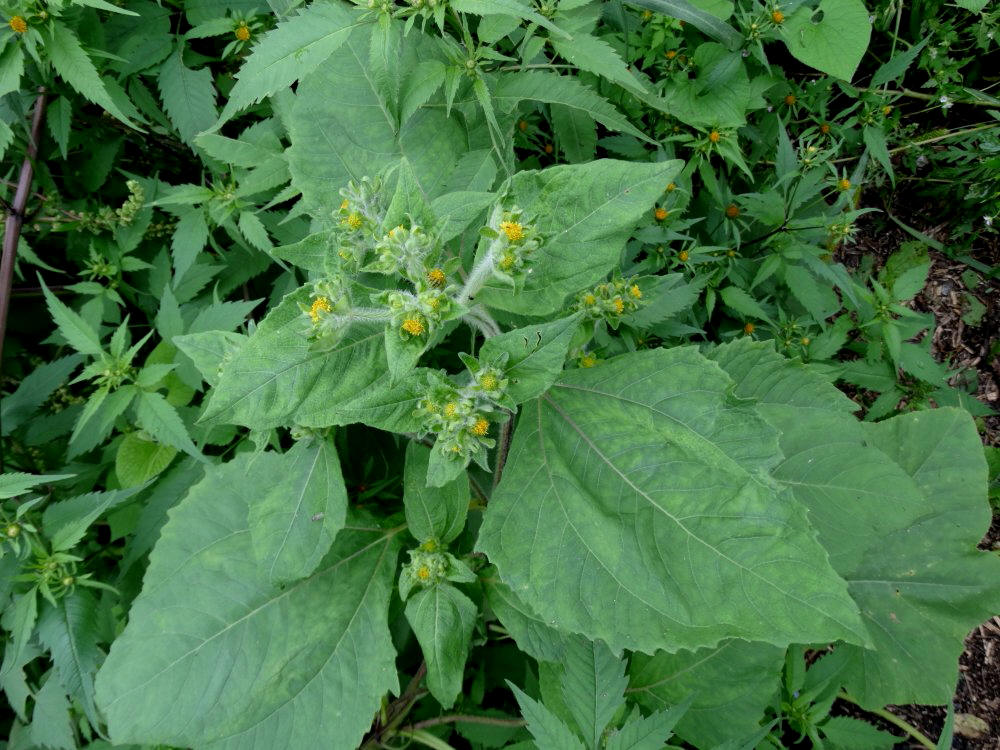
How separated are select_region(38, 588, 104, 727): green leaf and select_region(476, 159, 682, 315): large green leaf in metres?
2.00

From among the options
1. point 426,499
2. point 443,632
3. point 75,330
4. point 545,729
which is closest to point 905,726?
point 545,729

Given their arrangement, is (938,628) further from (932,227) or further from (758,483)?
(932,227)

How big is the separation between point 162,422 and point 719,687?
2375 millimetres

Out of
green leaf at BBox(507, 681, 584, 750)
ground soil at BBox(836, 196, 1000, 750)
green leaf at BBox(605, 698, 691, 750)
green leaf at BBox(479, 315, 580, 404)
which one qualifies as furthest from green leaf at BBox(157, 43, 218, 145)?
ground soil at BBox(836, 196, 1000, 750)

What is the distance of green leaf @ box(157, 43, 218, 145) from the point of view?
10.1 feet

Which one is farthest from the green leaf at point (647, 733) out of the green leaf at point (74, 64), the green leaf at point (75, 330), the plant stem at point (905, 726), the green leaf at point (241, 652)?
the green leaf at point (74, 64)

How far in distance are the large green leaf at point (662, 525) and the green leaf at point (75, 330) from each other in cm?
185

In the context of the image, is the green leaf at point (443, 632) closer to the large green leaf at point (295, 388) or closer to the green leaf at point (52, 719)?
the large green leaf at point (295, 388)

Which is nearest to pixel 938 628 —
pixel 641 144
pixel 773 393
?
pixel 773 393

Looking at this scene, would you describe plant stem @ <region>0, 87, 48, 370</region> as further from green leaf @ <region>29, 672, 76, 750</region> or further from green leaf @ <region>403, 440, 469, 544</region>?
→ green leaf @ <region>403, 440, 469, 544</region>

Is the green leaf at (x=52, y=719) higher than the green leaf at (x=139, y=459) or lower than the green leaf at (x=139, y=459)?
lower

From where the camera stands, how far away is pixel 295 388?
5.87ft

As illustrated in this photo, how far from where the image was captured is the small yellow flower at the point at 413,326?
1674mm

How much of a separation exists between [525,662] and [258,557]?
1472 mm
